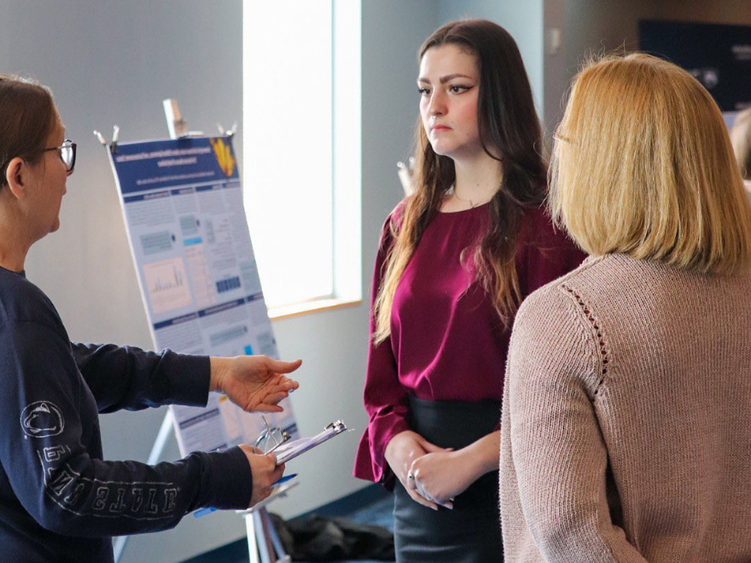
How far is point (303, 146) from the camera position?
4.00 metres

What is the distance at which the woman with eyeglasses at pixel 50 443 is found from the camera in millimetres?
1076

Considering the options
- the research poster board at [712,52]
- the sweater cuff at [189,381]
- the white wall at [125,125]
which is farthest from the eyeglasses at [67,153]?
the research poster board at [712,52]

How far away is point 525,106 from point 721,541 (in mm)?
1007

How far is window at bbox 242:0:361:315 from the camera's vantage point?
379 cm

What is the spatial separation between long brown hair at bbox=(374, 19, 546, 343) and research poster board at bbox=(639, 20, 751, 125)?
3443mm

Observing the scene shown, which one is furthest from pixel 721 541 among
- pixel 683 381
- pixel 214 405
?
pixel 214 405

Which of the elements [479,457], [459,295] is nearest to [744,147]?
[459,295]

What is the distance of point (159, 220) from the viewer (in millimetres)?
2434

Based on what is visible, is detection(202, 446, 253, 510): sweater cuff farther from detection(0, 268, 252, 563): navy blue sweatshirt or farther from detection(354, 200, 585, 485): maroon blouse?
detection(354, 200, 585, 485): maroon blouse

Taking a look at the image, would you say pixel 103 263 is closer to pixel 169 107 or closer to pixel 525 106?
pixel 169 107

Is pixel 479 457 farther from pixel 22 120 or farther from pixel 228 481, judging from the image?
pixel 22 120

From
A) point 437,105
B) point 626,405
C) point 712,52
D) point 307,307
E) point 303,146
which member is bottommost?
point 307,307

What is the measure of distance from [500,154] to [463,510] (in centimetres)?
76

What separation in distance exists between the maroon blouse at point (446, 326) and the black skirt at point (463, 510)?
0.10 ft
